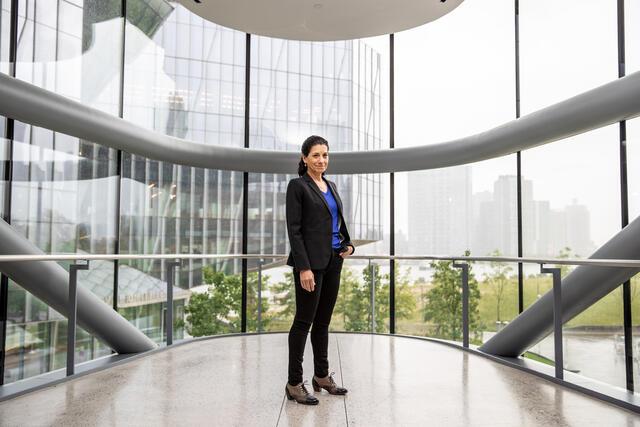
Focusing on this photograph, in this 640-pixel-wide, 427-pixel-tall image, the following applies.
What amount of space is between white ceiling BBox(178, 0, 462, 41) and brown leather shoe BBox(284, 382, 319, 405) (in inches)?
144

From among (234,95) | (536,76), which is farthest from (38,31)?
(536,76)

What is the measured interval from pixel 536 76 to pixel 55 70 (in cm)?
589

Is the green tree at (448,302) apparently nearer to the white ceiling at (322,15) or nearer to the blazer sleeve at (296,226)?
the blazer sleeve at (296,226)

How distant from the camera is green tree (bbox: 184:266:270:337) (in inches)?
263

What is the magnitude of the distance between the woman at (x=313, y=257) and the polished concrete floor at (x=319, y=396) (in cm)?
23

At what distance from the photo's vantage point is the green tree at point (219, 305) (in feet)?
22.0

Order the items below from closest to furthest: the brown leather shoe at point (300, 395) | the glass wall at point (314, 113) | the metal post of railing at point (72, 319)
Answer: the brown leather shoe at point (300, 395)
the metal post of railing at point (72, 319)
the glass wall at point (314, 113)

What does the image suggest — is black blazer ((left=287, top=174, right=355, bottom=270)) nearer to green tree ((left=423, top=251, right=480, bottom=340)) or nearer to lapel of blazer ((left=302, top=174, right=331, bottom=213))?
lapel of blazer ((left=302, top=174, right=331, bottom=213))

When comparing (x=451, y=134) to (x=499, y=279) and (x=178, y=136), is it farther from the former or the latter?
(x=178, y=136)

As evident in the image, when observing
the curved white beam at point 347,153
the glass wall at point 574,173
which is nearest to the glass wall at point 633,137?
the glass wall at point 574,173

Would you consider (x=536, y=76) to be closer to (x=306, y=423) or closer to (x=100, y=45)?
(x=306, y=423)

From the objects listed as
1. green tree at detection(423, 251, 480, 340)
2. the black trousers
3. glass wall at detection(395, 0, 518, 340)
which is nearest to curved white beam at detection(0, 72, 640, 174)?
glass wall at detection(395, 0, 518, 340)

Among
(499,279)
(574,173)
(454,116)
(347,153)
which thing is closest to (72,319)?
(347,153)

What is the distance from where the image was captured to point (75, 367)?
3.94 m
